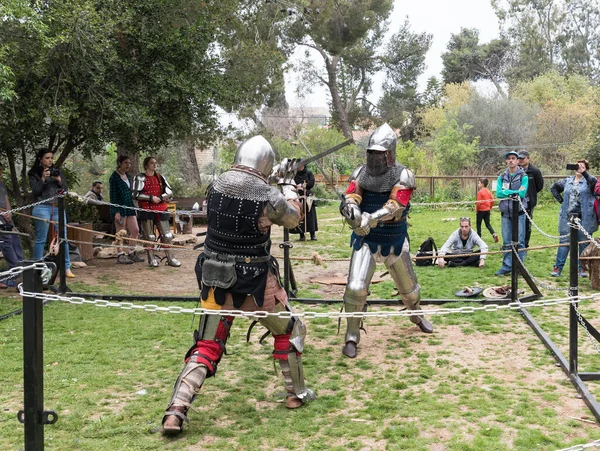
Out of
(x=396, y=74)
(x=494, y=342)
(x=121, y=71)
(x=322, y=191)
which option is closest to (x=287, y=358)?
(x=494, y=342)

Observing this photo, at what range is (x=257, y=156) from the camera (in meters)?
4.21

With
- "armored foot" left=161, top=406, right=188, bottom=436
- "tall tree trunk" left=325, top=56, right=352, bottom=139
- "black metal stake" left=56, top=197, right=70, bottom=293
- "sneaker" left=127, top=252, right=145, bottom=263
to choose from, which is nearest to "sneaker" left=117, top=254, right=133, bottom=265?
"sneaker" left=127, top=252, right=145, bottom=263

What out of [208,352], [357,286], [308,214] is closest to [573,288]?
[357,286]

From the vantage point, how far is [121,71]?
9.15 m

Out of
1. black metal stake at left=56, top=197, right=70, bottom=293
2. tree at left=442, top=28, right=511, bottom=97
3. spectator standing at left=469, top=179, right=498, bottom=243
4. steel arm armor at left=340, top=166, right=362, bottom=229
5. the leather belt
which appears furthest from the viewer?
tree at left=442, top=28, right=511, bottom=97

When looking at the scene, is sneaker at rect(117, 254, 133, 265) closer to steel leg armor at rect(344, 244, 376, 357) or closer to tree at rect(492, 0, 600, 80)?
steel leg armor at rect(344, 244, 376, 357)

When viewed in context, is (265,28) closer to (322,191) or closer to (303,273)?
(322,191)

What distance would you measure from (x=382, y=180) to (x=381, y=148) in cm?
27

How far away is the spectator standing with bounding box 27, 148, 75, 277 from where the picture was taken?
7840 millimetres

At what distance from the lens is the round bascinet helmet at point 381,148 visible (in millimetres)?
5406

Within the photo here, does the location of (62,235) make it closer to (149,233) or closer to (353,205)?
(149,233)

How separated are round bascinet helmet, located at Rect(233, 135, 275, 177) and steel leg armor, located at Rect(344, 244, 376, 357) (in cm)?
157

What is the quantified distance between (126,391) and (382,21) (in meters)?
28.4

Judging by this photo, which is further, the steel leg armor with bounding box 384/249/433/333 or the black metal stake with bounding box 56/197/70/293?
the black metal stake with bounding box 56/197/70/293
